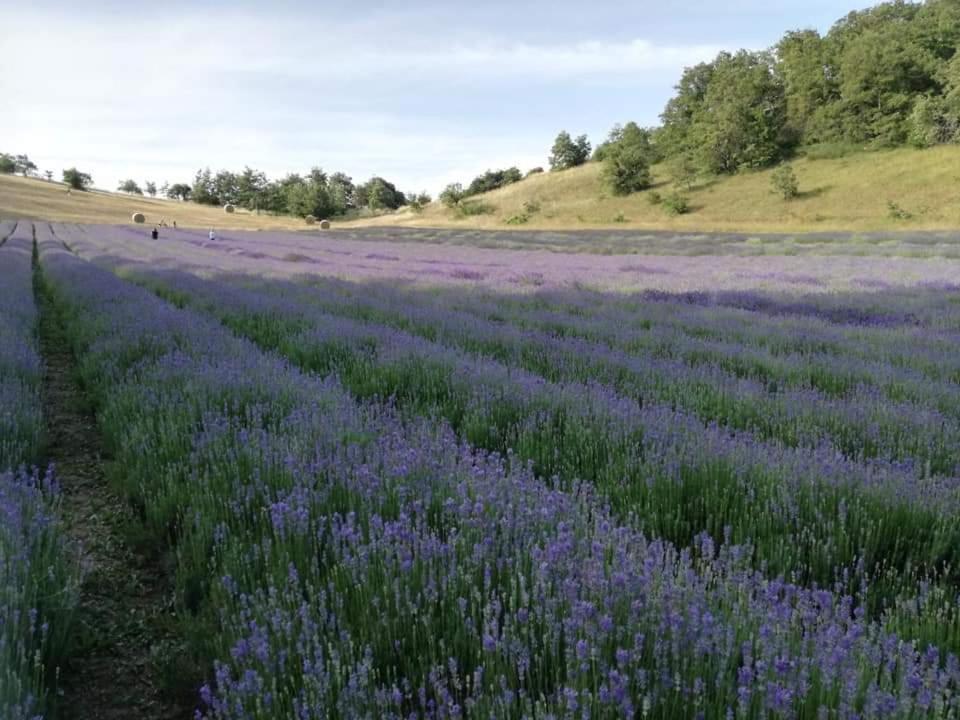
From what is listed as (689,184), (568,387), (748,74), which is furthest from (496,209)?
(568,387)

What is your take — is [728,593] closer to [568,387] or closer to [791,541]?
[791,541]

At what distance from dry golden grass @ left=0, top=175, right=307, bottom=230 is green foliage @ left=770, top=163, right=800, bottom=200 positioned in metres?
41.1

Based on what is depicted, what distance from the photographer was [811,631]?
182 cm

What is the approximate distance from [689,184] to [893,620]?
6126 centimetres

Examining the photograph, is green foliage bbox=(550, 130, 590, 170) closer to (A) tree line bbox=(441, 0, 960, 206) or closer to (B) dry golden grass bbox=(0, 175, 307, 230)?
(A) tree line bbox=(441, 0, 960, 206)

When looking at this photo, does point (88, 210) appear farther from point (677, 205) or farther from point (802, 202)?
point (802, 202)

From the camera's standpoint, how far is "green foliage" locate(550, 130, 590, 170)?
3723 inches

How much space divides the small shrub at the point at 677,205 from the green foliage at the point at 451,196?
28743mm

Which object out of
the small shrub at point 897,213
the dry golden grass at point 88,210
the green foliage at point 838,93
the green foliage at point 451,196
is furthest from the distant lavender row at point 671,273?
the green foliage at point 451,196

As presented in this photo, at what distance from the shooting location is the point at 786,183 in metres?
46.6

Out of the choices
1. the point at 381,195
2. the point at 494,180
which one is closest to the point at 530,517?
the point at 494,180

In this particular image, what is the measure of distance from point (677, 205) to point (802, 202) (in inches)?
382

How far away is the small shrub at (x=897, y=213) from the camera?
3731 centimetres

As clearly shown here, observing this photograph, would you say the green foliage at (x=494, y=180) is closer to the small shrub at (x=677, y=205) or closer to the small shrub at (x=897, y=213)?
the small shrub at (x=677, y=205)
